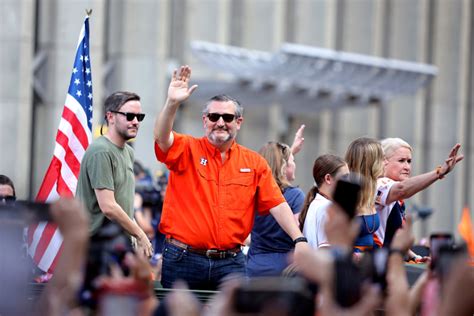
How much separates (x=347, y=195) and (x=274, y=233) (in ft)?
15.2

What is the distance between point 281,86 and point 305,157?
261 centimetres

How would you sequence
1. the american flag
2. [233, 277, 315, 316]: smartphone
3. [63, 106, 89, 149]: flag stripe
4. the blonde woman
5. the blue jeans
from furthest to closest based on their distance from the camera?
[63, 106, 89, 149]: flag stripe < the american flag < the blonde woman < the blue jeans < [233, 277, 315, 316]: smartphone

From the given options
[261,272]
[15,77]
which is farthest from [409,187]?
[15,77]

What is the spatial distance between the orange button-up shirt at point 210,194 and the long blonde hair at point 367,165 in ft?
1.91

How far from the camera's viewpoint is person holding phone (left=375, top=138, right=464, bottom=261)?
7895mm

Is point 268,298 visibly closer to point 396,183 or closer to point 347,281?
point 347,281

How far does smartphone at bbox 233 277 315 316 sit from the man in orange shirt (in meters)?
3.71

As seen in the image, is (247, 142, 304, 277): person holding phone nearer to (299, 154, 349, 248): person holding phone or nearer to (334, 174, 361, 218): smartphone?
(299, 154, 349, 248): person holding phone

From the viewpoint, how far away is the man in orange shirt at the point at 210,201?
761 centimetres

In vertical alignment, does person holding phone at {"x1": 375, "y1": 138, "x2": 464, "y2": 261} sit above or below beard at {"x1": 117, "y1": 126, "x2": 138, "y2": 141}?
below

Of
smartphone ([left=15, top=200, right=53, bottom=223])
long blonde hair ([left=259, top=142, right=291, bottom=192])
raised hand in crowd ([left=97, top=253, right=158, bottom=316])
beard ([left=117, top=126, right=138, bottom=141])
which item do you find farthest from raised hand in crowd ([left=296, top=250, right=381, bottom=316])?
long blonde hair ([left=259, top=142, right=291, bottom=192])

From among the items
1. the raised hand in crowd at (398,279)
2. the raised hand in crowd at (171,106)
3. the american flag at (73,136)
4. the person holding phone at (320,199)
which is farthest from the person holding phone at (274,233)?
the raised hand in crowd at (398,279)

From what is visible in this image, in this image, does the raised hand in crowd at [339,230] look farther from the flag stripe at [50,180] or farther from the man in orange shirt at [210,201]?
the flag stripe at [50,180]

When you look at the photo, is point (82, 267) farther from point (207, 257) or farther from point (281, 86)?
point (281, 86)
